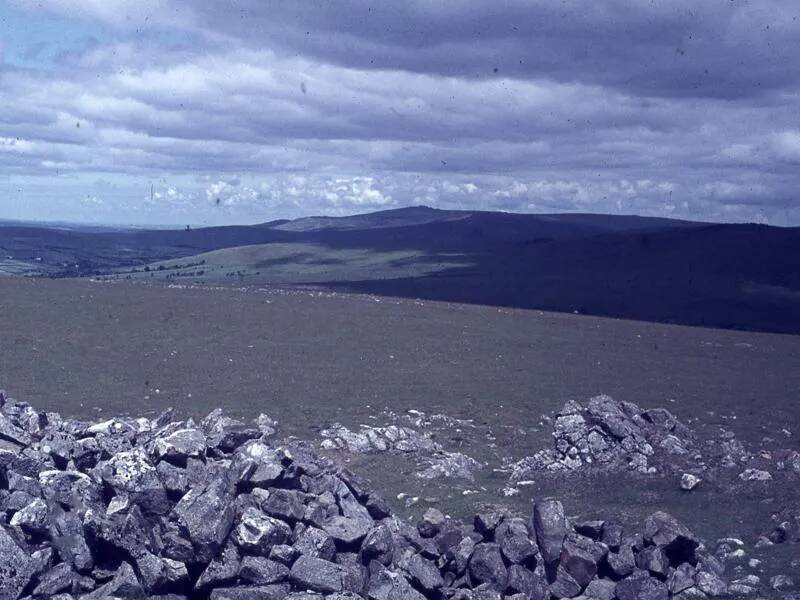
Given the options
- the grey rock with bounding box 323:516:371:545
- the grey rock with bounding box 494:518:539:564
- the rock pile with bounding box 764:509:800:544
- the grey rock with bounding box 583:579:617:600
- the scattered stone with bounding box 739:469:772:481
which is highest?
the grey rock with bounding box 323:516:371:545

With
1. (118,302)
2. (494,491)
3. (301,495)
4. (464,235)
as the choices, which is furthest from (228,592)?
(464,235)

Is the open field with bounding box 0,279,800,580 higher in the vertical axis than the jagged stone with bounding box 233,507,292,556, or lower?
lower

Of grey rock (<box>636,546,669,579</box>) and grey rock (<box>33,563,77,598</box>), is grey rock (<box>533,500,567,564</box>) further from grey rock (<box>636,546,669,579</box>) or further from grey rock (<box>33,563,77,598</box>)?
grey rock (<box>33,563,77,598</box>)

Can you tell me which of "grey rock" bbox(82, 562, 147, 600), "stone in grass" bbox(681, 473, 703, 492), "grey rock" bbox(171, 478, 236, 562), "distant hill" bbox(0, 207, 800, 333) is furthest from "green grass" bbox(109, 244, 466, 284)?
"grey rock" bbox(82, 562, 147, 600)

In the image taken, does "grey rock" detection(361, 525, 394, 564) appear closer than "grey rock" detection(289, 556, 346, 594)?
No

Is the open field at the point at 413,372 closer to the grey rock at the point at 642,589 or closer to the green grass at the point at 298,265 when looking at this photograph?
the grey rock at the point at 642,589

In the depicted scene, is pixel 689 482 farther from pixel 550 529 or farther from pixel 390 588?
pixel 390 588

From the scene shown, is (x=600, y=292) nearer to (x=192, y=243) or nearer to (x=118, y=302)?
(x=118, y=302)
